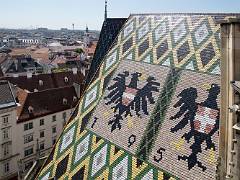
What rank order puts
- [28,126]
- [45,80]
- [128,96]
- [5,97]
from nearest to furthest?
[128,96]
[5,97]
[28,126]
[45,80]

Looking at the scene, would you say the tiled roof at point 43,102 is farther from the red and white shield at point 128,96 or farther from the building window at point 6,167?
the red and white shield at point 128,96

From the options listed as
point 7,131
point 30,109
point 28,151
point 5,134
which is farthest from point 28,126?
point 5,134

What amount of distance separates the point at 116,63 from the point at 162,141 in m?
6.13

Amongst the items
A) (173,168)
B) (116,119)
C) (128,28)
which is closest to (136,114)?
(116,119)

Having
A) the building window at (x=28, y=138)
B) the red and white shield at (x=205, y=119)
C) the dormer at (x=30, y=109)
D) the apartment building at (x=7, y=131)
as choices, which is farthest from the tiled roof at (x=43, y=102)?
the red and white shield at (x=205, y=119)

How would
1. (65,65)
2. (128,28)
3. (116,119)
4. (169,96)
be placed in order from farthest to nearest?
(65,65) → (128,28) → (116,119) → (169,96)

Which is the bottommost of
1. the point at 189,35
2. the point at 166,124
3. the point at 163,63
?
the point at 166,124

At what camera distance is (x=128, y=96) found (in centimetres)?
1500

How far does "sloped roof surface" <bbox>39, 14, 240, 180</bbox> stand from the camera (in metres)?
11.6

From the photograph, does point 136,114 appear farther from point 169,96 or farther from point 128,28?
point 128,28

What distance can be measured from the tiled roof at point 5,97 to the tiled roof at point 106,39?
8.47 meters

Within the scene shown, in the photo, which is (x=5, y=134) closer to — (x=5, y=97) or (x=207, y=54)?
(x=5, y=97)

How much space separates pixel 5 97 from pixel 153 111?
16.0 meters

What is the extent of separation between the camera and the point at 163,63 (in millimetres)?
15039
